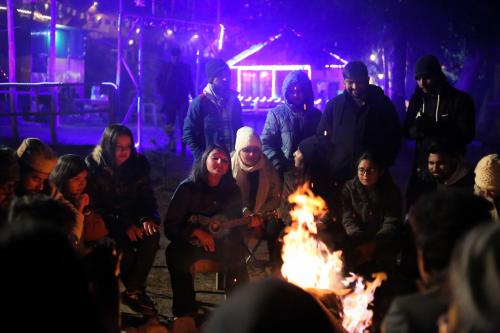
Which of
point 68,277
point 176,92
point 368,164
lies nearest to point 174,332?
point 368,164

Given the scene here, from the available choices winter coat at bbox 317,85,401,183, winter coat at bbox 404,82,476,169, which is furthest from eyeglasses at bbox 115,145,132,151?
winter coat at bbox 404,82,476,169

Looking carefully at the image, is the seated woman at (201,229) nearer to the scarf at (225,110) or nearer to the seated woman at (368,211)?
the seated woman at (368,211)

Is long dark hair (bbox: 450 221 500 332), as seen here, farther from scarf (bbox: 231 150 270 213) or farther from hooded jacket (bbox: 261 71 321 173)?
hooded jacket (bbox: 261 71 321 173)

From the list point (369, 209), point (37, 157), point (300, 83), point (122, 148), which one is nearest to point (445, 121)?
point (369, 209)

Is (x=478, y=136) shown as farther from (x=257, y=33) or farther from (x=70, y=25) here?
(x=70, y=25)

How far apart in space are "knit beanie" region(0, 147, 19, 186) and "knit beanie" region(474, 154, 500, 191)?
12.7 ft

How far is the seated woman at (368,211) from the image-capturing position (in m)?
5.81

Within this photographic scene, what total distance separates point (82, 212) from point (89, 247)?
318mm

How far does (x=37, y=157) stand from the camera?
4863mm

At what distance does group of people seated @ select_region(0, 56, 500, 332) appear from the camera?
14.1 ft

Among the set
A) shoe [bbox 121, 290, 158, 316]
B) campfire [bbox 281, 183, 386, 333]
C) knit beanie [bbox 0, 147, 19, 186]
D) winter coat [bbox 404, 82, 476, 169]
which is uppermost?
winter coat [bbox 404, 82, 476, 169]

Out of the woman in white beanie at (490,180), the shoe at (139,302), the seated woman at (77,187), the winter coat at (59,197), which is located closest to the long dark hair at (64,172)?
the seated woman at (77,187)

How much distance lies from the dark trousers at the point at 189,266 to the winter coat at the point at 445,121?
84.3 inches

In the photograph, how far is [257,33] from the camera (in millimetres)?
23688
